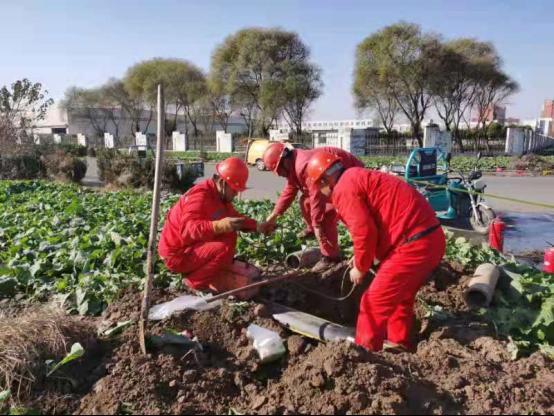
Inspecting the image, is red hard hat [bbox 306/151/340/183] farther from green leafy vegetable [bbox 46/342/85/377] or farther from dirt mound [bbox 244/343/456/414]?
green leafy vegetable [bbox 46/342/85/377]

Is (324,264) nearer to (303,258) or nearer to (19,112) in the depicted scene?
(303,258)

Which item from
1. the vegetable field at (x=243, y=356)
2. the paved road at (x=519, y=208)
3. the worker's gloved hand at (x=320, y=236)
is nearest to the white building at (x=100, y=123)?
the paved road at (x=519, y=208)

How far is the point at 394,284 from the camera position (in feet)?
12.7

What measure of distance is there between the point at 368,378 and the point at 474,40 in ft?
Result: 122

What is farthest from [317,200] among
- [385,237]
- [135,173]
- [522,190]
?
[522,190]

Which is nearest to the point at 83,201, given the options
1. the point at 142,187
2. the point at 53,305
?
the point at 142,187

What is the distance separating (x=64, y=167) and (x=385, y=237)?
17062 mm

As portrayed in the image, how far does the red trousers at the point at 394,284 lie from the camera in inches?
152

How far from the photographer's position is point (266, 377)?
339cm

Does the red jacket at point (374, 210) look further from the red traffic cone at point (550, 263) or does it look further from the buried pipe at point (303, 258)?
the red traffic cone at point (550, 263)

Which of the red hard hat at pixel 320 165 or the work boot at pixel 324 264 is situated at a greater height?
the red hard hat at pixel 320 165

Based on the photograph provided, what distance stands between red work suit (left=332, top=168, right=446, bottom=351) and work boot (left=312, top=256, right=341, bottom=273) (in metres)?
1.48

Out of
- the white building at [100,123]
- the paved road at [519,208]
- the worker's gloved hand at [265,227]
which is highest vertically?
the white building at [100,123]

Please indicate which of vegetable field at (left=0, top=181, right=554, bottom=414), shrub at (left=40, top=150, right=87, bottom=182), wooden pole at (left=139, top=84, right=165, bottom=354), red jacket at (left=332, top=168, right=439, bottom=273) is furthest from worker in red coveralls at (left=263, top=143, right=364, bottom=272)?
shrub at (left=40, top=150, right=87, bottom=182)
